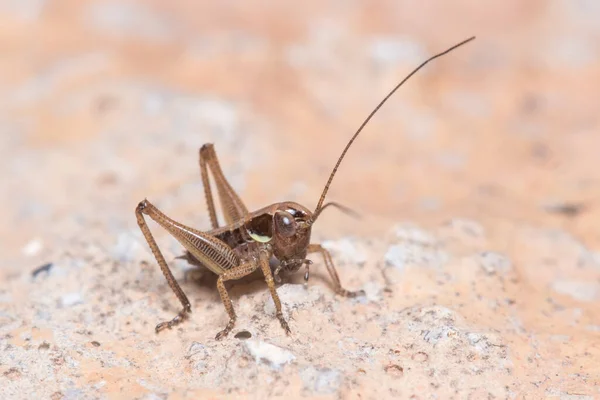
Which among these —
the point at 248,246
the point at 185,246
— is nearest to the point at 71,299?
the point at 185,246

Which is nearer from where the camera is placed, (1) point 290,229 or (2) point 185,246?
(1) point 290,229

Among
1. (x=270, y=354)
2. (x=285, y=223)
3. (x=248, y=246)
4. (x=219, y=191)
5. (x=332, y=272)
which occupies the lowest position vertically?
(x=270, y=354)

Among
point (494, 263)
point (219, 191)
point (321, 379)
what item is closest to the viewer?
point (321, 379)

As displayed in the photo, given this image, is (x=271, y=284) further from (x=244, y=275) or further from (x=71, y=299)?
(x=71, y=299)

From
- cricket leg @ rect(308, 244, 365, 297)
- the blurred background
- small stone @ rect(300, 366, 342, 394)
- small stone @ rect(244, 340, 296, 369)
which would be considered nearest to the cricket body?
cricket leg @ rect(308, 244, 365, 297)

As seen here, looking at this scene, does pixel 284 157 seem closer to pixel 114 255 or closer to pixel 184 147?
pixel 184 147

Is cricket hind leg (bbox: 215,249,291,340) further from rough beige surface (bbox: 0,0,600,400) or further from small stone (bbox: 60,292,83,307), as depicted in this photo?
small stone (bbox: 60,292,83,307)
